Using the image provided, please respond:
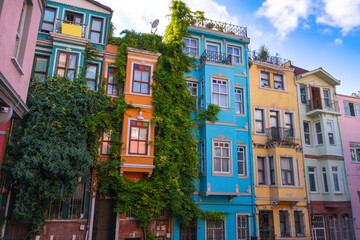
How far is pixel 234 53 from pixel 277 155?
7917mm

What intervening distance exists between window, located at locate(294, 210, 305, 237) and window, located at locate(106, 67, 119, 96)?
46.2ft

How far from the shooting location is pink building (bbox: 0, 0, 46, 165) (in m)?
6.55

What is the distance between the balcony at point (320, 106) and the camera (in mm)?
20594

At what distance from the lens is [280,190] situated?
17453mm

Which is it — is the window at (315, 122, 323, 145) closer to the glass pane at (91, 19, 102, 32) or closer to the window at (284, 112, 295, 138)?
the window at (284, 112, 295, 138)

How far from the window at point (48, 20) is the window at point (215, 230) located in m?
14.7

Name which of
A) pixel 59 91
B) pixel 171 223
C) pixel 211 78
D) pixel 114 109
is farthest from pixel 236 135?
pixel 59 91

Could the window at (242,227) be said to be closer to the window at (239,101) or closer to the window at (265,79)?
the window at (239,101)

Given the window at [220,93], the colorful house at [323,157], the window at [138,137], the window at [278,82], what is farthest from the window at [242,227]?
the window at [278,82]

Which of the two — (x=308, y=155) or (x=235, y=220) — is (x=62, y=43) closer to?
(x=235, y=220)

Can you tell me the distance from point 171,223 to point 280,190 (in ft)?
23.7

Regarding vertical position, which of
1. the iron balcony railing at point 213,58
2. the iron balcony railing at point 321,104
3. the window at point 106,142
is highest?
the iron balcony railing at point 213,58

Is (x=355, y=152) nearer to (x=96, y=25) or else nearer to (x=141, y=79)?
(x=141, y=79)

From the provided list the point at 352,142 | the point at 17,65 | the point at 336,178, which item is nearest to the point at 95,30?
the point at 17,65
